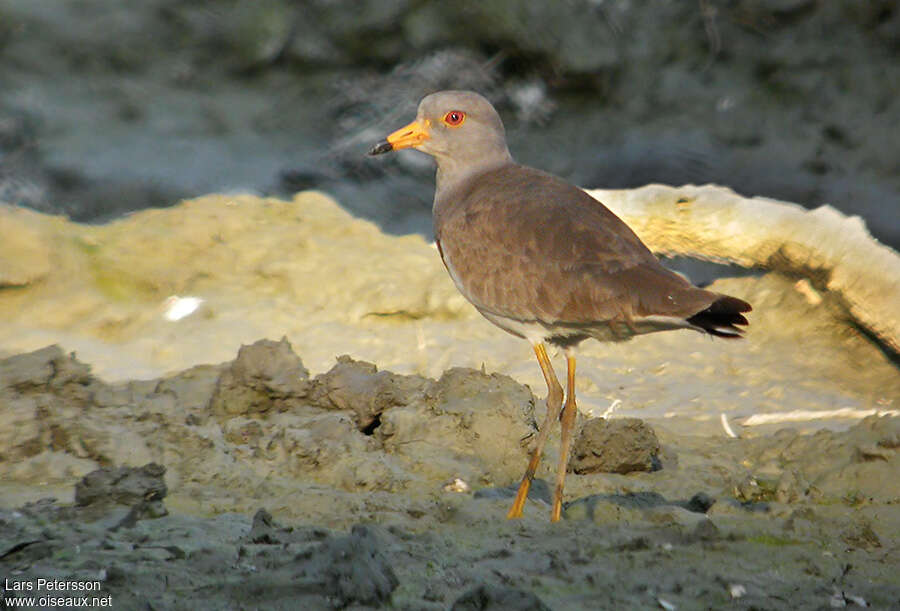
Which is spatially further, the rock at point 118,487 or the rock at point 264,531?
the rock at point 118,487

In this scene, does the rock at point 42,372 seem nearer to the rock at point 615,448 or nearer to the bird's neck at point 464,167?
the bird's neck at point 464,167

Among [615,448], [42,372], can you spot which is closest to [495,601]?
[615,448]

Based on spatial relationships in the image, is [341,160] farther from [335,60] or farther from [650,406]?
[650,406]

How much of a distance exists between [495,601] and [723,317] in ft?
4.67

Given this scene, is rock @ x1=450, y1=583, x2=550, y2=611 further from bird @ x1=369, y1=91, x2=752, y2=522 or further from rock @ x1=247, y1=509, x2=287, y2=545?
bird @ x1=369, y1=91, x2=752, y2=522

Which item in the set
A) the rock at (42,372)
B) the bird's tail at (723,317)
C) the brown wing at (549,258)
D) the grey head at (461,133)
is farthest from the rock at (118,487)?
the grey head at (461,133)

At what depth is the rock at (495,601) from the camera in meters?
2.69

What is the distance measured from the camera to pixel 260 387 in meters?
5.00

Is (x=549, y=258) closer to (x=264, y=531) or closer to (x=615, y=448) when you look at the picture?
(x=615, y=448)

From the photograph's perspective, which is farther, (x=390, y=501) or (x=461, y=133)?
(x=461, y=133)

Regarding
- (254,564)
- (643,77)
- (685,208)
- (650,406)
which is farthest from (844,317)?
(254,564)

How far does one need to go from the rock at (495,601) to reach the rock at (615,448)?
7.18 ft

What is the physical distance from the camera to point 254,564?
2973 mm

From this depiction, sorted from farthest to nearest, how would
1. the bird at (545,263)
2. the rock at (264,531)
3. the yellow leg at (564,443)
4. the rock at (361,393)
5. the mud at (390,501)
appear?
1. the rock at (361,393)
2. the yellow leg at (564,443)
3. the bird at (545,263)
4. the rock at (264,531)
5. the mud at (390,501)
